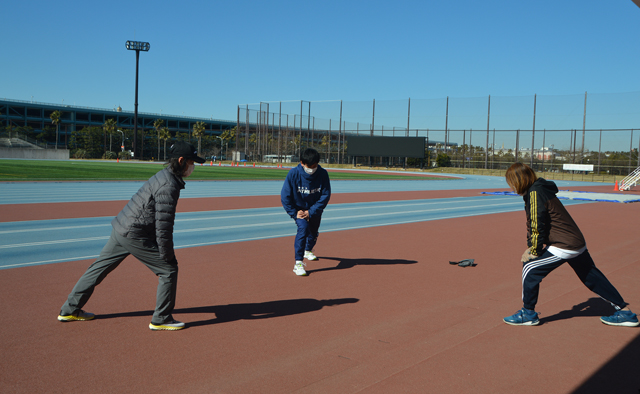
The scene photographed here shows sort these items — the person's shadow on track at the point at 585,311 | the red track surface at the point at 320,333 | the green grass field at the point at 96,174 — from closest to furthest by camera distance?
the red track surface at the point at 320,333
the person's shadow on track at the point at 585,311
the green grass field at the point at 96,174

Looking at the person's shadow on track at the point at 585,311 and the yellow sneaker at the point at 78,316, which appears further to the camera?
the person's shadow on track at the point at 585,311

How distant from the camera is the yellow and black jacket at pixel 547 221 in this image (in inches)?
182

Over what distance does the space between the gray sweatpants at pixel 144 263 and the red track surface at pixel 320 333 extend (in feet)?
0.62

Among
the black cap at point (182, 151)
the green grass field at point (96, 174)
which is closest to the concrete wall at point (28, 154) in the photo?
the green grass field at point (96, 174)

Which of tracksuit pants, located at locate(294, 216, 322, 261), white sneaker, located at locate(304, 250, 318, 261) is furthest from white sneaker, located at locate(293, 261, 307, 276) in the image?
white sneaker, located at locate(304, 250, 318, 261)

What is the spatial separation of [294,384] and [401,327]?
1.57 m

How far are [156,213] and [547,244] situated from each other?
3512 millimetres

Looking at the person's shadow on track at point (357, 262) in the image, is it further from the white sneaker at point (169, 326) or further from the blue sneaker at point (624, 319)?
the blue sneaker at point (624, 319)

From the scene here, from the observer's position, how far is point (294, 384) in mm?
3592

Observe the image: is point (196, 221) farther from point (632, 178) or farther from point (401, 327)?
point (632, 178)

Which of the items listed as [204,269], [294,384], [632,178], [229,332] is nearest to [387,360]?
[294,384]

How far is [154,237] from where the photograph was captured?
14.9 ft

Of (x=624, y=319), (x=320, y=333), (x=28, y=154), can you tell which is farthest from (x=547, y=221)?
(x=28, y=154)

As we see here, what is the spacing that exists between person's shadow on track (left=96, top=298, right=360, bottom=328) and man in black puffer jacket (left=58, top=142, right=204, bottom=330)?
328mm
